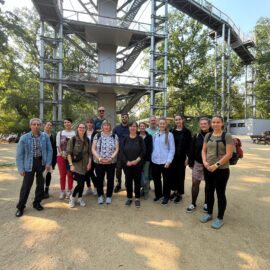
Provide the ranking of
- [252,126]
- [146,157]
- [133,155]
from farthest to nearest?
[252,126]
[146,157]
[133,155]

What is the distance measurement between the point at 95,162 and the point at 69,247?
1836mm

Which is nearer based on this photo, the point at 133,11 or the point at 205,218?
the point at 205,218

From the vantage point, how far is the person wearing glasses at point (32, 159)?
4250 mm

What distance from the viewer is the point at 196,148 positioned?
14.2 ft

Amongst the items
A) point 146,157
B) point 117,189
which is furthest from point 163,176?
point 117,189

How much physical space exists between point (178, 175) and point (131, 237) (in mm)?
1848

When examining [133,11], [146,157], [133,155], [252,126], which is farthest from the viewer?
[252,126]

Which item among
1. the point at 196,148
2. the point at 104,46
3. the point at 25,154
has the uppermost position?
the point at 104,46

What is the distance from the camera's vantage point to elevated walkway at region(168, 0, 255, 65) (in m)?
22.3

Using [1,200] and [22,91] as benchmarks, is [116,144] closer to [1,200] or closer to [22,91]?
[1,200]

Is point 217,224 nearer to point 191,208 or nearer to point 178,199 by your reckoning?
point 191,208

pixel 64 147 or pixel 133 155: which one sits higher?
pixel 64 147

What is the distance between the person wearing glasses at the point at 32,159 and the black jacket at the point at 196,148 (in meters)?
2.62

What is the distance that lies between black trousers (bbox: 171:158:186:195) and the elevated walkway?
2078 centimetres
